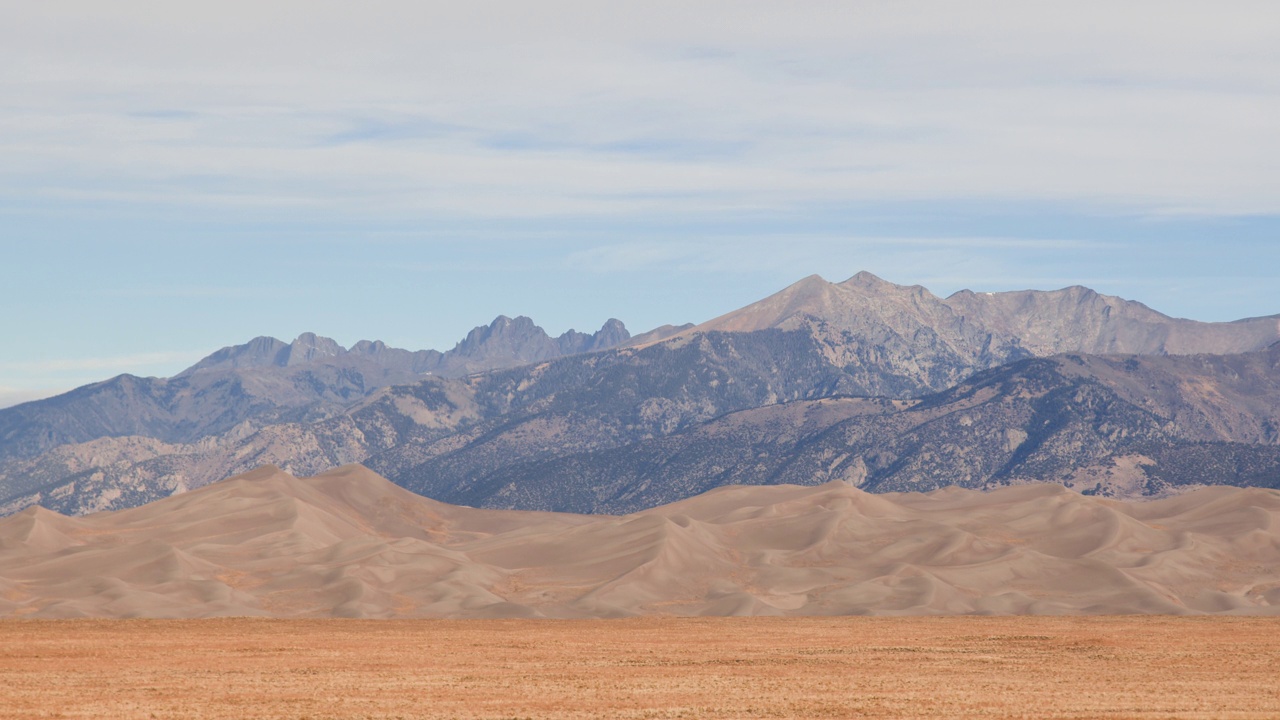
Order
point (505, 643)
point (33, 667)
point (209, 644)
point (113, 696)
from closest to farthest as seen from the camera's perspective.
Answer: point (113, 696) < point (33, 667) < point (209, 644) < point (505, 643)

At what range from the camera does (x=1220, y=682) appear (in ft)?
277

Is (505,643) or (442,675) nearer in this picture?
(442,675)

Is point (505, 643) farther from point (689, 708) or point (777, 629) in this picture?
point (689, 708)

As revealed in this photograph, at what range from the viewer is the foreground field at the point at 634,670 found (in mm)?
72125

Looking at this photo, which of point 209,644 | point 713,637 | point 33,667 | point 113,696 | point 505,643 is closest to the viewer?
point 113,696

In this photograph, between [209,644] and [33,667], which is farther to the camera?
[209,644]

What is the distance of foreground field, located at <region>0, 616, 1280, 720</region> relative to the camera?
237 feet

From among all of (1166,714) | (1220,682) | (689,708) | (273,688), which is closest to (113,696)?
(273,688)

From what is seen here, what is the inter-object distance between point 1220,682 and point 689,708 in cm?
3363

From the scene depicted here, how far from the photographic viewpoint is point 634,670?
3703 inches

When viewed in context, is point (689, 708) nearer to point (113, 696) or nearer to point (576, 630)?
point (113, 696)

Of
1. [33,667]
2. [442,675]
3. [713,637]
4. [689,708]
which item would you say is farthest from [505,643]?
[689,708]

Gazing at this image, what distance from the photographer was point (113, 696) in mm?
76812

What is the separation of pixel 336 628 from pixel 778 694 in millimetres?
71297
